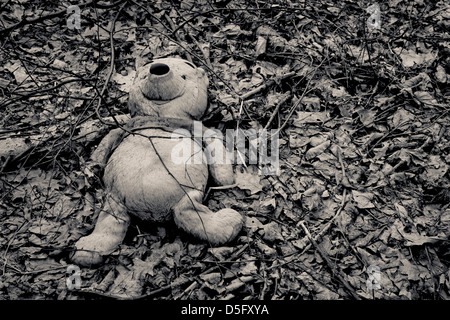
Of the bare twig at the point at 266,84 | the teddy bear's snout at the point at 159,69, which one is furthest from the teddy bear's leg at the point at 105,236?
the bare twig at the point at 266,84

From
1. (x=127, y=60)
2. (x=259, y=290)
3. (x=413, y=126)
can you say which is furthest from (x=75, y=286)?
(x=413, y=126)

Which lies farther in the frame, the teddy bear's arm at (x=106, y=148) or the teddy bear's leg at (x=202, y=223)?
the teddy bear's arm at (x=106, y=148)

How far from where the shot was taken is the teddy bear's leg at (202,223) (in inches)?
110

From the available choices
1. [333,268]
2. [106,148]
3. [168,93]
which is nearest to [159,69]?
[168,93]

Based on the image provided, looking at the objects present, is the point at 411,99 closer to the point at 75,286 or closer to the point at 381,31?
the point at 381,31

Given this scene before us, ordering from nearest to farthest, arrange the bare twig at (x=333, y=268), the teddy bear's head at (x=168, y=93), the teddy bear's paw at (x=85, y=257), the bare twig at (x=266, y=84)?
the bare twig at (x=333, y=268) < the teddy bear's paw at (x=85, y=257) < the teddy bear's head at (x=168, y=93) < the bare twig at (x=266, y=84)

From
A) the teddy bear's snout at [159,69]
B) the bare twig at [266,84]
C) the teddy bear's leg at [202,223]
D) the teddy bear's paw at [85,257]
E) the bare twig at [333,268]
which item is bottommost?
the bare twig at [333,268]

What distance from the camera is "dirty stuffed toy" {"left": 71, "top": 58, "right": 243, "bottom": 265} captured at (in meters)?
2.80

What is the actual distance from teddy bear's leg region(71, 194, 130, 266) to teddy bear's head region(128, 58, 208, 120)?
0.87 metres

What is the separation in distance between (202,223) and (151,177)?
532 mm

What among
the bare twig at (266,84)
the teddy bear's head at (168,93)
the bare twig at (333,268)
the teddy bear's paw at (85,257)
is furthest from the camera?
the bare twig at (266,84)

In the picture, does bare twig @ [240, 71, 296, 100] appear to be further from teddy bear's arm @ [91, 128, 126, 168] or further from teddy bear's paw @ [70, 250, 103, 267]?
teddy bear's paw @ [70, 250, 103, 267]

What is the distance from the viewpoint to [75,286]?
274 centimetres

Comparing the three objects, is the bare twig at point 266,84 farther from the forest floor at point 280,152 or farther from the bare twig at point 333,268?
the bare twig at point 333,268
